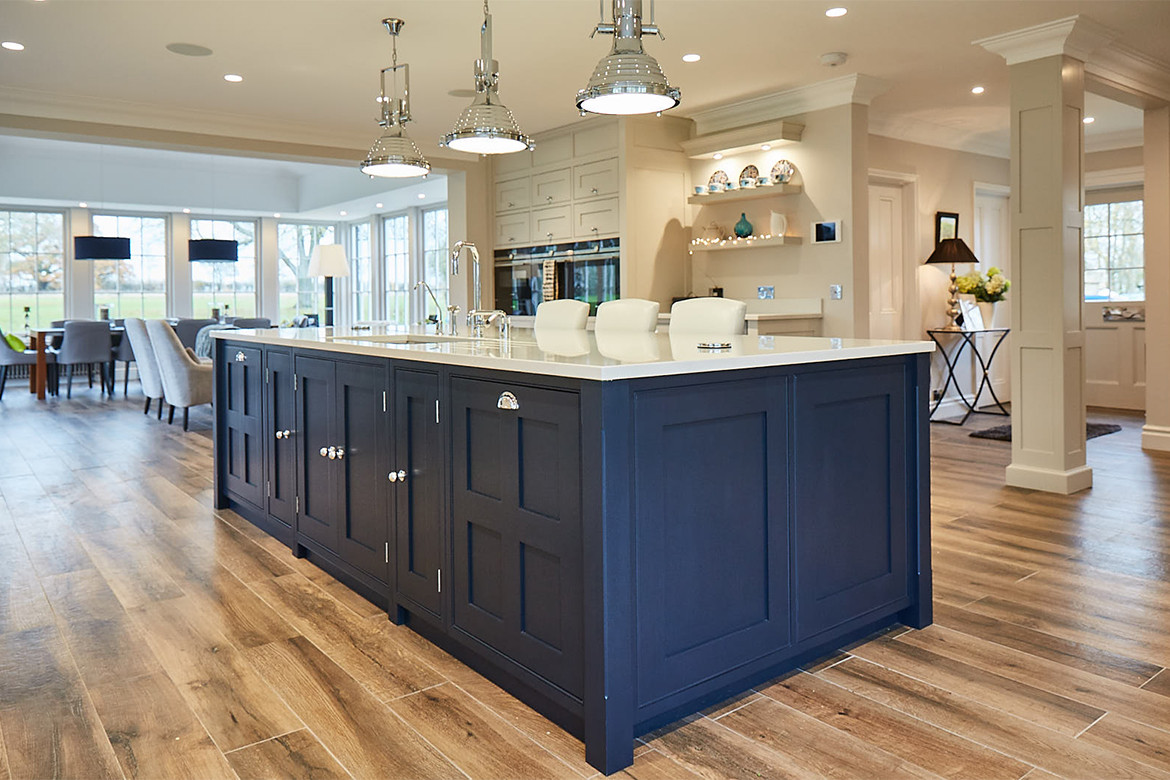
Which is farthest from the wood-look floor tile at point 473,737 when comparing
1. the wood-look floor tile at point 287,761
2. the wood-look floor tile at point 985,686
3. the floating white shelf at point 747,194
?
the floating white shelf at point 747,194

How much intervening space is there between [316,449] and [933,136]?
619 cm

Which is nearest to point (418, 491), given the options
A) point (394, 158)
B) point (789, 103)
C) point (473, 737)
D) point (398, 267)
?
point (473, 737)

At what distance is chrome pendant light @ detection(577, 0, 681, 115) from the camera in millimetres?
2686

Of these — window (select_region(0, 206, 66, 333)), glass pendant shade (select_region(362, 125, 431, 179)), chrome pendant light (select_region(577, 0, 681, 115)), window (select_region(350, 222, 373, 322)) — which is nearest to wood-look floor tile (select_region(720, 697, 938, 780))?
chrome pendant light (select_region(577, 0, 681, 115))

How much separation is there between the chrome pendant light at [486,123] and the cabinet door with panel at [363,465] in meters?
1.16

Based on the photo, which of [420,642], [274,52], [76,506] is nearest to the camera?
[420,642]

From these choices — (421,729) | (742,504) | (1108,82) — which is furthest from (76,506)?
(1108,82)

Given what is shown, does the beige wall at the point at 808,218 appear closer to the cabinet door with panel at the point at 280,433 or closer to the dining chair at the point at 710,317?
the dining chair at the point at 710,317

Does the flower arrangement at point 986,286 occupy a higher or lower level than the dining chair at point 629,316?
higher

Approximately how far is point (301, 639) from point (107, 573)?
3.74 ft

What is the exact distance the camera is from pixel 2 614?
278 centimetres

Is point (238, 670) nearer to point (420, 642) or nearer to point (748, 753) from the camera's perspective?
point (420, 642)

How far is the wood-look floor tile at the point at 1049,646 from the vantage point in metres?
2.29

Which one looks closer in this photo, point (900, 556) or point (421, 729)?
point (421, 729)
